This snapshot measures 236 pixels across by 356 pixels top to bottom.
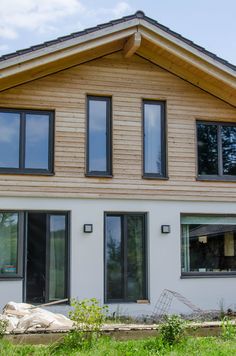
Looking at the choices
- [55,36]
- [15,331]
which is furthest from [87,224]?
[15,331]

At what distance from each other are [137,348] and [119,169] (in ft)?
18.3

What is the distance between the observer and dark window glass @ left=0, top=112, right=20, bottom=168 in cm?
1195

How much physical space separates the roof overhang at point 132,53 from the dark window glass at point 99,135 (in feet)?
3.51

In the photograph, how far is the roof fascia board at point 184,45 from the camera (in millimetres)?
12328

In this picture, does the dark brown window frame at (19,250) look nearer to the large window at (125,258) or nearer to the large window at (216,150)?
the large window at (125,258)

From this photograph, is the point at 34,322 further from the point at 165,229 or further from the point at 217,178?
the point at 217,178

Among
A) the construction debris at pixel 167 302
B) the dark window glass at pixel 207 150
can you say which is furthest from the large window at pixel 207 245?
the dark window glass at pixel 207 150

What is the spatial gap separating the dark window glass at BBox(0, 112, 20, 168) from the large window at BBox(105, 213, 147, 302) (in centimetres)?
240

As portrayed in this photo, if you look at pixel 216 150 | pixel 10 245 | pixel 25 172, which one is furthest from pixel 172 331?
pixel 216 150

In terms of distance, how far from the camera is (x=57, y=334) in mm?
7527

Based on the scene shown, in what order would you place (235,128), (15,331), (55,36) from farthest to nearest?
(235,128) → (55,36) → (15,331)

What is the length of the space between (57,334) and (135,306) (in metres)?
4.82

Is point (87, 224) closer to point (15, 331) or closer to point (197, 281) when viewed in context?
point (197, 281)

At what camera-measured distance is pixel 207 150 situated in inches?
523
